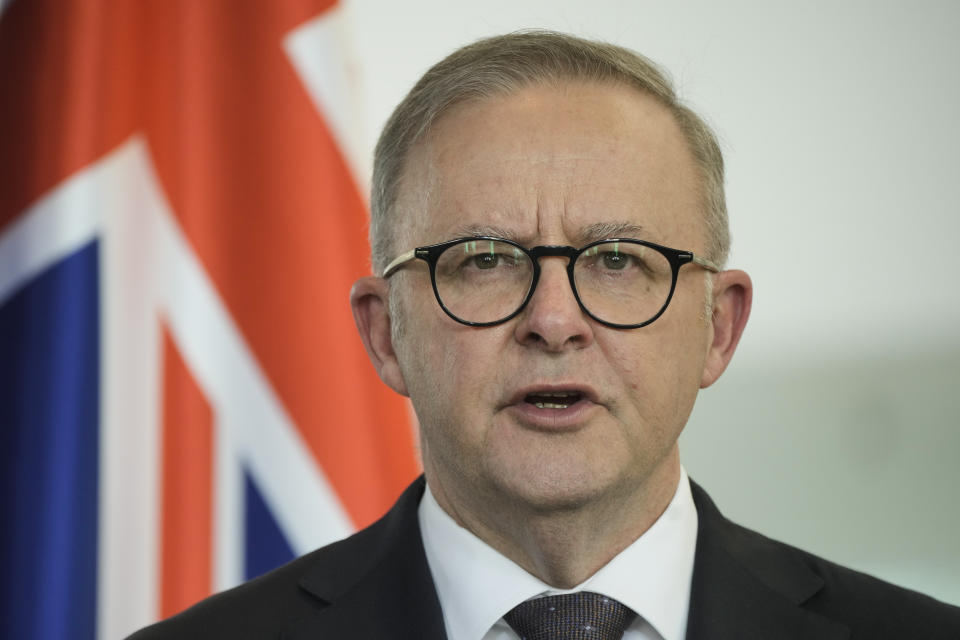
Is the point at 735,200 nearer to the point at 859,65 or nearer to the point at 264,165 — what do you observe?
the point at 859,65

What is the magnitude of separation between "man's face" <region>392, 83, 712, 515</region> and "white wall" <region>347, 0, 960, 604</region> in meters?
1.55

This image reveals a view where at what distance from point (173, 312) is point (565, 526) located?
56.8 inches

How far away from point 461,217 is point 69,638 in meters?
1.73

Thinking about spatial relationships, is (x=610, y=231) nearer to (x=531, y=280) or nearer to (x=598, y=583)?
(x=531, y=280)

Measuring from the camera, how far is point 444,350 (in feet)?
6.39

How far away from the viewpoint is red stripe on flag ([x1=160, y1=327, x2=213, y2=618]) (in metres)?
2.90

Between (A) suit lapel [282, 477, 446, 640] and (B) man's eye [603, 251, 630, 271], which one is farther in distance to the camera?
(A) suit lapel [282, 477, 446, 640]

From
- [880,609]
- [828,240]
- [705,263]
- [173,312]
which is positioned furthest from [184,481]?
[828,240]

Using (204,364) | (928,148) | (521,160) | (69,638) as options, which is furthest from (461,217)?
(928,148)

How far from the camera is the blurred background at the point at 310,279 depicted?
290cm

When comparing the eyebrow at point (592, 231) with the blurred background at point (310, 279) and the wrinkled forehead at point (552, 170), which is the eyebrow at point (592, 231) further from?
the blurred background at point (310, 279)

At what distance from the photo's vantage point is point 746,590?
2.05m

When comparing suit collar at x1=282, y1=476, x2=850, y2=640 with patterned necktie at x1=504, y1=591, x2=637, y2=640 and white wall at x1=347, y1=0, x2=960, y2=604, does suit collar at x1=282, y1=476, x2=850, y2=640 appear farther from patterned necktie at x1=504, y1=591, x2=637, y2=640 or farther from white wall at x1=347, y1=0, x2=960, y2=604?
white wall at x1=347, y1=0, x2=960, y2=604

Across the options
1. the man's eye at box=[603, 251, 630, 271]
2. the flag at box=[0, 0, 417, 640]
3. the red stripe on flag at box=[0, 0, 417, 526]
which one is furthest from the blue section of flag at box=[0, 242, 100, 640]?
the man's eye at box=[603, 251, 630, 271]
